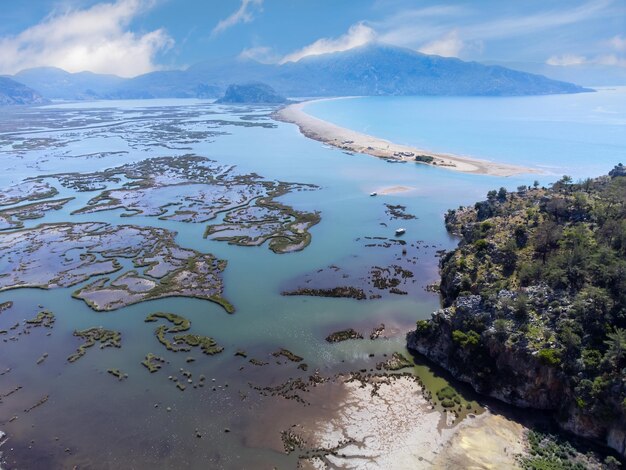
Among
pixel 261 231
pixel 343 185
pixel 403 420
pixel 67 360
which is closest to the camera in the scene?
pixel 403 420

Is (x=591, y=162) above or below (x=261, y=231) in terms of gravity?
above

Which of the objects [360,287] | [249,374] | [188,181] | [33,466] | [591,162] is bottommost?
[33,466]

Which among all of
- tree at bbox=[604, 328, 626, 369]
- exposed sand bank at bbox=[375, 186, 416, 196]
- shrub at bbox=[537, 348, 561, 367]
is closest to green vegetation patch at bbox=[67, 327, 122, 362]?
shrub at bbox=[537, 348, 561, 367]

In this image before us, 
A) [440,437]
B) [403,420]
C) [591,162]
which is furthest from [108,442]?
[591,162]

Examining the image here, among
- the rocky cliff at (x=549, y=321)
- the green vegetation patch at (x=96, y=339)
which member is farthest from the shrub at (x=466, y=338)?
the green vegetation patch at (x=96, y=339)

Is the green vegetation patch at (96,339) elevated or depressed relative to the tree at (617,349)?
depressed

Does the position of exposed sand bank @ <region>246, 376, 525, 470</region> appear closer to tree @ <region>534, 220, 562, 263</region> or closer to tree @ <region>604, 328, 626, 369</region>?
tree @ <region>604, 328, 626, 369</region>

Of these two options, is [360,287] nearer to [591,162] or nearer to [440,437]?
[440,437]

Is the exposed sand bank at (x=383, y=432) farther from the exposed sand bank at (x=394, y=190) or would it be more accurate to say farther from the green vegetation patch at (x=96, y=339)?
the exposed sand bank at (x=394, y=190)

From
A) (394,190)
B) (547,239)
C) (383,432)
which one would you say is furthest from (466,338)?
(394,190)

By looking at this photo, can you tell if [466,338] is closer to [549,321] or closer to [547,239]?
[549,321]

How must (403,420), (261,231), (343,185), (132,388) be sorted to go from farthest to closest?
1. (343,185)
2. (261,231)
3. (132,388)
4. (403,420)
